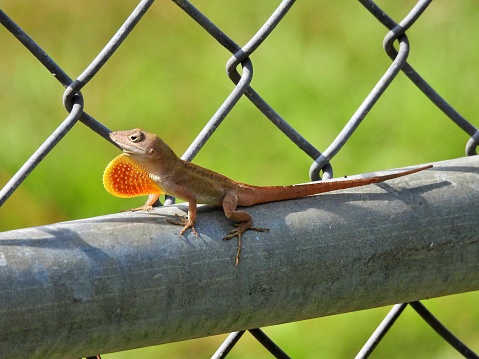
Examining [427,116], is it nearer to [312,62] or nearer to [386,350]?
[312,62]

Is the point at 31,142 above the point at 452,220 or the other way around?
the other way around

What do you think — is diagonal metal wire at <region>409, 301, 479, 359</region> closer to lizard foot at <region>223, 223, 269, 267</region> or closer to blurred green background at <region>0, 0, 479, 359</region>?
lizard foot at <region>223, 223, 269, 267</region>

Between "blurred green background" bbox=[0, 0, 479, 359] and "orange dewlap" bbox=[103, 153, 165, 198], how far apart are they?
51.5 inches

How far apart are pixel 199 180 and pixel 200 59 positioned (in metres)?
2.15

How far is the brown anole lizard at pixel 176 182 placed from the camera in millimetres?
1718

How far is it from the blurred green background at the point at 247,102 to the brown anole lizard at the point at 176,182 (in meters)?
1.24

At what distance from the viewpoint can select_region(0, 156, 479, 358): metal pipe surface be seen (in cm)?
129

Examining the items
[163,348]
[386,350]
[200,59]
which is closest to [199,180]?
[163,348]

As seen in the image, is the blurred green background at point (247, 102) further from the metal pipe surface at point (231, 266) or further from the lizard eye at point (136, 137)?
the metal pipe surface at point (231, 266)

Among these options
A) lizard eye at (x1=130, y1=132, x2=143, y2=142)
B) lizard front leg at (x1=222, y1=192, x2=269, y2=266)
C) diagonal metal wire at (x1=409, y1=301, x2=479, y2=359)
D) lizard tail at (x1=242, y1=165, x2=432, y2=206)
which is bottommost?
lizard eye at (x1=130, y1=132, x2=143, y2=142)

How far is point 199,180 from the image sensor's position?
204 centimetres

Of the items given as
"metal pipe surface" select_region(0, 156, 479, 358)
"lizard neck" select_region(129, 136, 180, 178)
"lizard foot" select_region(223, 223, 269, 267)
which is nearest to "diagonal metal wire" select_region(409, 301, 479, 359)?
"metal pipe surface" select_region(0, 156, 479, 358)

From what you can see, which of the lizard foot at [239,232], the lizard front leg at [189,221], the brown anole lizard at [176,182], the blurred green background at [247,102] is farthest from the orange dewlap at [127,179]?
the blurred green background at [247,102]

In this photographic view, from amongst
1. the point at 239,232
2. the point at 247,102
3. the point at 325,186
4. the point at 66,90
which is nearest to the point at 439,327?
the point at 325,186
